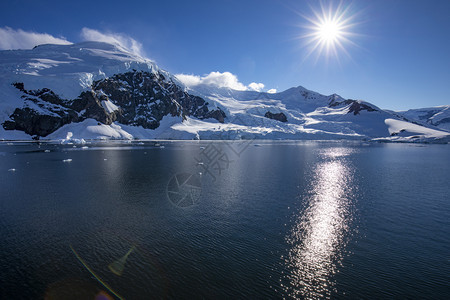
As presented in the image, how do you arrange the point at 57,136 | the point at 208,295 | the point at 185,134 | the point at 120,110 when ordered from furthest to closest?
the point at 120,110
the point at 185,134
the point at 57,136
the point at 208,295

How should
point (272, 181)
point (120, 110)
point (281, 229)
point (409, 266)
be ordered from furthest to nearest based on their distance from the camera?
point (120, 110), point (272, 181), point (281, 229), point (409, 266)

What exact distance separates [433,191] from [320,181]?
1247 centimetres

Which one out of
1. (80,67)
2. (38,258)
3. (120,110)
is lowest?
(38,258)

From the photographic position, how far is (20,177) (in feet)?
105

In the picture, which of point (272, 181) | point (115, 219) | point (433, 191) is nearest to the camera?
point (115, 219)

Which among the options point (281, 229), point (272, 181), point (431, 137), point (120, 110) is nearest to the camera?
point (281, 229)

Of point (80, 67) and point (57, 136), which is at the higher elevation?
point (80, 67)

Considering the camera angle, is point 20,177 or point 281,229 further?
point 20,177

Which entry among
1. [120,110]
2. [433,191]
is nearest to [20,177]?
[433,191]

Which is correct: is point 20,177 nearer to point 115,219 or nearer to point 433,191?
point 115,219

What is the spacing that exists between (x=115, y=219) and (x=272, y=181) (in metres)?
20.9

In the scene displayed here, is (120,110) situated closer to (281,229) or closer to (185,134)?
(185,134)

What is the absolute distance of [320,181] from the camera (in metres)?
32.7

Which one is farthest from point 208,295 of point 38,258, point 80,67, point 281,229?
point 80,67
